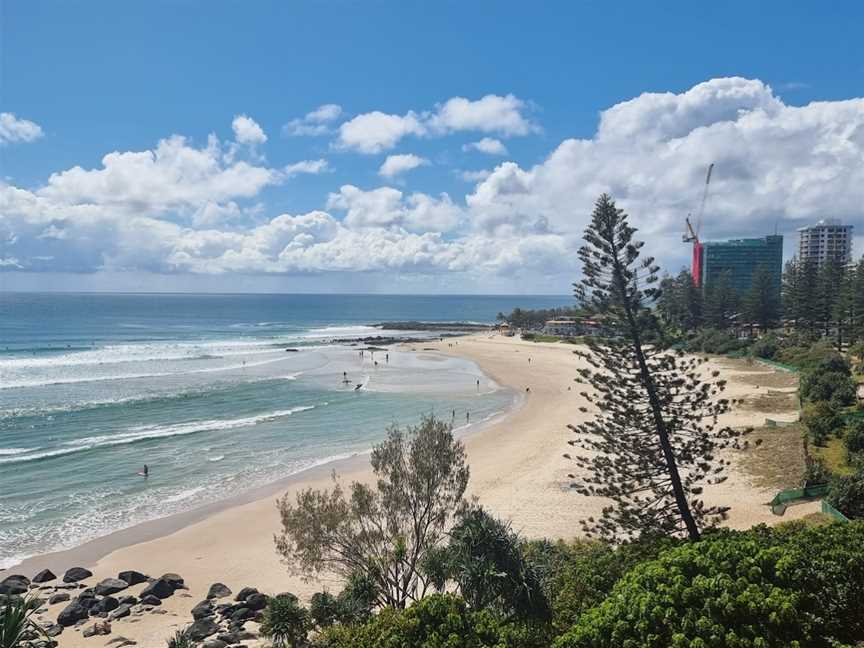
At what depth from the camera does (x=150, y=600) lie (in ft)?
48.2

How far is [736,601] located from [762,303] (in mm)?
58527

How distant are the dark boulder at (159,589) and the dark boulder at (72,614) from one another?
1274 millimetres

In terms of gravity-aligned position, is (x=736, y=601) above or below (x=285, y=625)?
above

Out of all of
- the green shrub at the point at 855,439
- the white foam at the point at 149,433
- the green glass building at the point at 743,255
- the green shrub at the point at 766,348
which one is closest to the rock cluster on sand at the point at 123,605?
the white foam at the point at 149,433

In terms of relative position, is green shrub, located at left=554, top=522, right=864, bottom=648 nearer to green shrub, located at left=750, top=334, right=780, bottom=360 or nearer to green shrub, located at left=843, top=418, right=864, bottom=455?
green shrub, located at left=843, top=418, right=864, bottom=455

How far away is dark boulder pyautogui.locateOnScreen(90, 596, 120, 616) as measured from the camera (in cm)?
1421

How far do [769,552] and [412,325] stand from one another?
334 ft

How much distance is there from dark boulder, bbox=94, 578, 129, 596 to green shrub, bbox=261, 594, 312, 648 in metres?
6.42

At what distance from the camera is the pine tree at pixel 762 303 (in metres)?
57.8

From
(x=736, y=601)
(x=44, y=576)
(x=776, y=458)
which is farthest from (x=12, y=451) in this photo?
(x=776, y=458)

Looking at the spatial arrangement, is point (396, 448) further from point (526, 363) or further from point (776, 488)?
point (526, 363)

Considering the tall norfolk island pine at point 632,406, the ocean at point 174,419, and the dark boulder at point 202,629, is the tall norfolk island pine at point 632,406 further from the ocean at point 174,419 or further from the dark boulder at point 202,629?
the ocean at point 174,419

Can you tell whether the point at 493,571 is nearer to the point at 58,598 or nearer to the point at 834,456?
the point at 58,598

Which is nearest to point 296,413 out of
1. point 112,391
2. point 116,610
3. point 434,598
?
point 112,391
